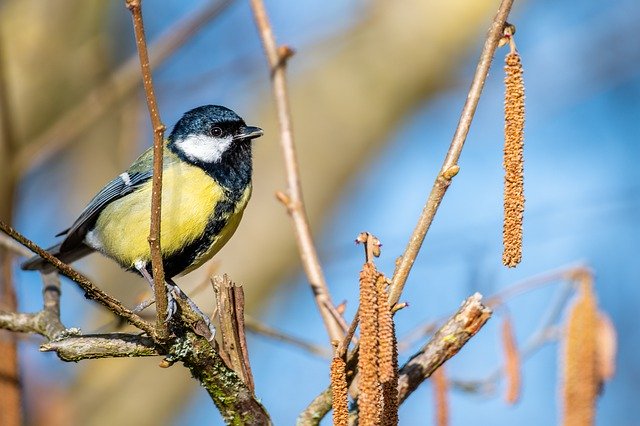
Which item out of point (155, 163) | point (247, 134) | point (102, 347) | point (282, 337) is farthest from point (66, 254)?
point (155, 163)

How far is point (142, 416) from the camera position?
201 inches

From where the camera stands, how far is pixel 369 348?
1.58m

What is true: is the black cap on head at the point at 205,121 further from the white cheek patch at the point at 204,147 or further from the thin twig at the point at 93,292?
the thin twig at the point at 93,292

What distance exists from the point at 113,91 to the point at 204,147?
0.93 meters

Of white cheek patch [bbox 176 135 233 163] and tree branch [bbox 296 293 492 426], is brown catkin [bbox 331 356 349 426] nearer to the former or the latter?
tree branch [bbox 296 293 492 426]

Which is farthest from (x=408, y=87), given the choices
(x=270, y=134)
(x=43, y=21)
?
(x=43, y=21)

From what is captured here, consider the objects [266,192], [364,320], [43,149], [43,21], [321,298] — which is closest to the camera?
[364,320]

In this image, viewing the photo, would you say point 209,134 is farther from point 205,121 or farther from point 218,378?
point 218,378

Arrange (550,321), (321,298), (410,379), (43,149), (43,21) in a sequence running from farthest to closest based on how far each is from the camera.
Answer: (43,21) < (43,149) < (550,321) < (321,298) < (410,379)

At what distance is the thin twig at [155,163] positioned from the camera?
1.58m

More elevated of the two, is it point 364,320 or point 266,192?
point 266,192

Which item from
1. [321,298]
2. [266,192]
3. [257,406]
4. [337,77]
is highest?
[337,77]

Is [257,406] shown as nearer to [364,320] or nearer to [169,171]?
[364,320]

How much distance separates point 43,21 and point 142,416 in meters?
2.43
